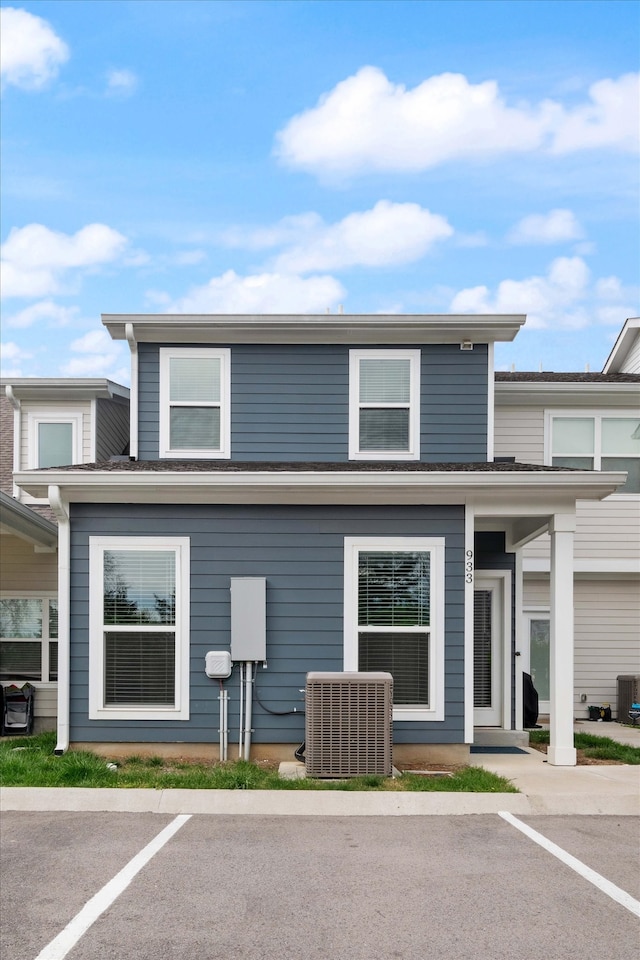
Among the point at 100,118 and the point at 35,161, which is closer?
the point at 100,118

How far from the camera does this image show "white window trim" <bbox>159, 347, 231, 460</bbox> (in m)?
10.5

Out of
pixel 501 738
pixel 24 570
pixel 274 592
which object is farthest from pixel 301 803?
pixel 24 570

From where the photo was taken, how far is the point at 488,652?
432 inches

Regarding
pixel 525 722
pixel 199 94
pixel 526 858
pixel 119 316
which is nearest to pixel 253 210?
pixel 199 94

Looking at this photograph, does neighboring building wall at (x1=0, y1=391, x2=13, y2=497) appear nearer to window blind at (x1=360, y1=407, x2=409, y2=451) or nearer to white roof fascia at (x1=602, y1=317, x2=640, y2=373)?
window blind at (x1=360, y1=407, x2=409, y2=451)

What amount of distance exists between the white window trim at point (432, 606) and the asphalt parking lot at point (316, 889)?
2054 mm

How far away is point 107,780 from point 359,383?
5511mm

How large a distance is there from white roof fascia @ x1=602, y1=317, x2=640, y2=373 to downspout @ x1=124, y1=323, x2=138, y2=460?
8.21m

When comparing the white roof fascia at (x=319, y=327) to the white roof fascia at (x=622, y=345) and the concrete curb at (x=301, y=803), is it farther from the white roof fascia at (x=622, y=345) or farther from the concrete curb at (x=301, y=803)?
the concrete curb at (x=301, y=803)

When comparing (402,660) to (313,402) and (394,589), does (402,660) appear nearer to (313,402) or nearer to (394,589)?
(394,589)

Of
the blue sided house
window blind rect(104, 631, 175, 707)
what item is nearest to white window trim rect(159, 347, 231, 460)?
the blue sided house

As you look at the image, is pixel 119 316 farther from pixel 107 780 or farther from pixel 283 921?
pixel 283 921

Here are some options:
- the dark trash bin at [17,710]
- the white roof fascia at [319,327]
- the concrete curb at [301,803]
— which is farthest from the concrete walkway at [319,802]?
the white roof fascia at [319,327]

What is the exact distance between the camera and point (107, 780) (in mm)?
7684
